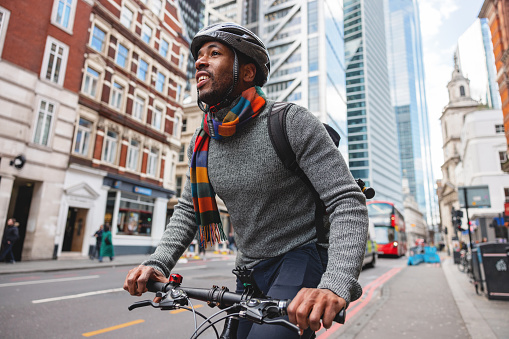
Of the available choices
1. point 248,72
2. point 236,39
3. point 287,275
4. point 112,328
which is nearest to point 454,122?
point 112,328

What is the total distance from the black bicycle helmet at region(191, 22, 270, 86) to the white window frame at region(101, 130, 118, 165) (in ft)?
63.1

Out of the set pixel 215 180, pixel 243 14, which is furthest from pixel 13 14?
pixel 243 14

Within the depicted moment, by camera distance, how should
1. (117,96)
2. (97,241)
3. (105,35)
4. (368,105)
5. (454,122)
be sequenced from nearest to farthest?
1. (97,241)
2. (105,35)
3. (117,96)
4. (454,122)
5. (368,105)

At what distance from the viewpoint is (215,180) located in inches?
72.1

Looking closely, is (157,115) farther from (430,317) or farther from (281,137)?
(281,137)

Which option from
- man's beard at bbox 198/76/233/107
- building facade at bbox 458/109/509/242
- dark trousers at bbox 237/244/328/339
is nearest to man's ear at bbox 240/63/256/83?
man's beard at bbox 198/76/233/107

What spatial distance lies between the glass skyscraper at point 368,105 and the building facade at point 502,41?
80.9 metres

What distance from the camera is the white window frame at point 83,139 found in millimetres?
17772

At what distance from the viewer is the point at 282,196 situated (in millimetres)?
1643

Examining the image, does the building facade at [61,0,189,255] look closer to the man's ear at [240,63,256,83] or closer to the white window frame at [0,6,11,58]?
the white window frame at [0,6,11,58]

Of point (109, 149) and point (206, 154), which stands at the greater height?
point (109, 149)

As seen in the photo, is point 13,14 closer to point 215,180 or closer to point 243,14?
point 215,180

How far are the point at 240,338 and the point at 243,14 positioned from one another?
310 ft

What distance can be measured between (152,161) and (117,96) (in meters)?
4.98
